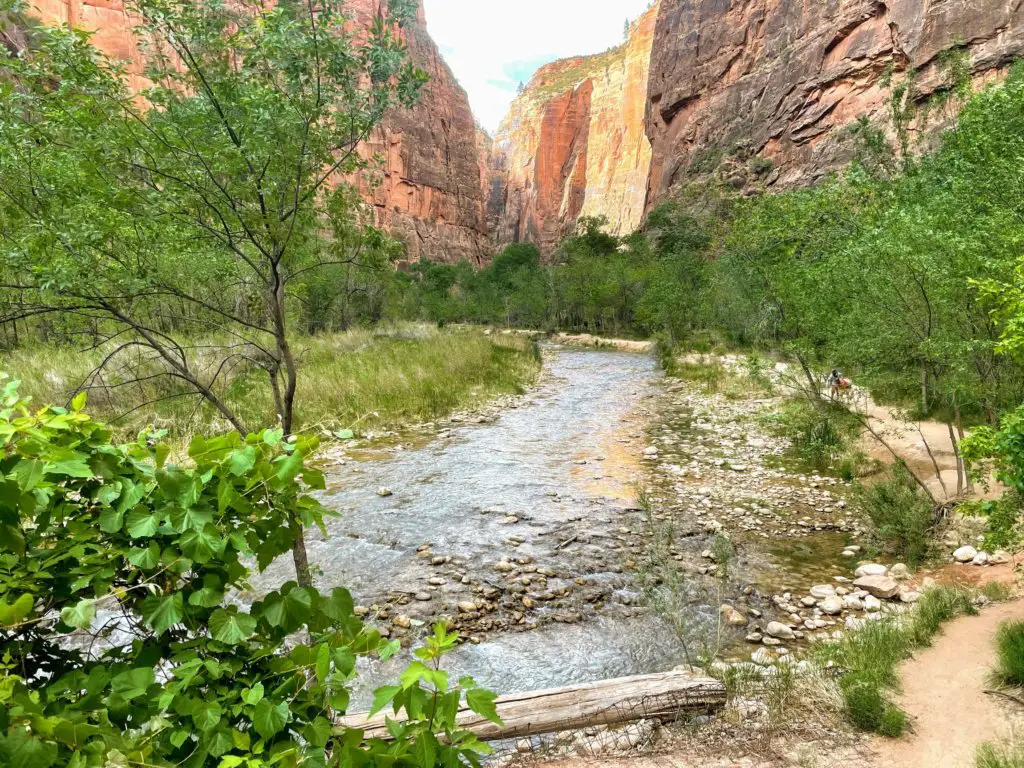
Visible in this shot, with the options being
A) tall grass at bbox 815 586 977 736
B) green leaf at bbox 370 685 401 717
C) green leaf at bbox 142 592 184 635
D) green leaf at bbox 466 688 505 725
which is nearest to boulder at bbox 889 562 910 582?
tall grass at bbox 815 586 977 736

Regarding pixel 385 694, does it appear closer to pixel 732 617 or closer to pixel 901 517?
pixel 732 617

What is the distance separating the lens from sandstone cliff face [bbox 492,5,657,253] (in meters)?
90.6

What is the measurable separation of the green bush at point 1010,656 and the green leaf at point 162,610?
4.90m

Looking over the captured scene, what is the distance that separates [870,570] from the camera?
5.70m

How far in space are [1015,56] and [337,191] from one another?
45205 mm

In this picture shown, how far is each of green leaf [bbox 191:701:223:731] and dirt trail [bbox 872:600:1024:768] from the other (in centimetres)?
353

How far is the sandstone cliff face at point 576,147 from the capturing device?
90.6 m

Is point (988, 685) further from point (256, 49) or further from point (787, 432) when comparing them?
point (787, 432)

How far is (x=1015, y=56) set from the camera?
31484 mm

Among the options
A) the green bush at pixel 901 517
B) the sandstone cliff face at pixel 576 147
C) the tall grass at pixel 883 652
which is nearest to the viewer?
the tall grass at pixel 883 652

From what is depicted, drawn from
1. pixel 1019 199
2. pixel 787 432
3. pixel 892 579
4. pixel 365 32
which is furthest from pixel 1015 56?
pixel 365 32

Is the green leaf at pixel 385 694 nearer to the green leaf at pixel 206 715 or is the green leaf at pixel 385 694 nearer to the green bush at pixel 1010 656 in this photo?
the green leaf at pixel 206 715

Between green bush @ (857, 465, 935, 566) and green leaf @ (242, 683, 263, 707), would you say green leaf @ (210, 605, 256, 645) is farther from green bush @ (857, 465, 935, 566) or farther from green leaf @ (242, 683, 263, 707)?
green bush @ (857, 465, 935, 566)

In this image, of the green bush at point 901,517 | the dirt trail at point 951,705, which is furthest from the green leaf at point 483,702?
the green bush at point 901,517
